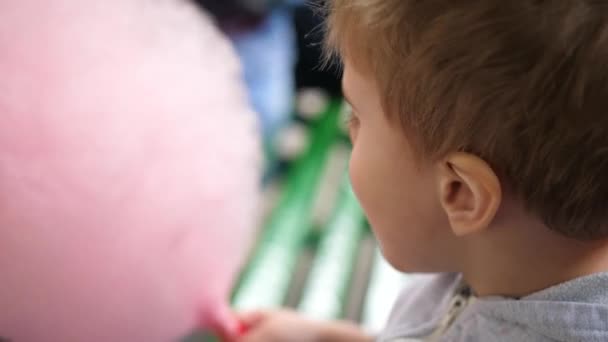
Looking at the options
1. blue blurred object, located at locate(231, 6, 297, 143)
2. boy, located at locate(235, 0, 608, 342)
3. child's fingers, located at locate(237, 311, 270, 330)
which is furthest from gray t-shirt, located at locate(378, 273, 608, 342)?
blue blurred object, located at locate(231, 6, 297, 143)

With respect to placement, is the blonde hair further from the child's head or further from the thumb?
the thumb

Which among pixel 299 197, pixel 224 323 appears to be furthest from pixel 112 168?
pixel 299 197

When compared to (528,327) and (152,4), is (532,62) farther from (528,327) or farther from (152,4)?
(152,4)

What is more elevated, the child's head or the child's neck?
the child's head

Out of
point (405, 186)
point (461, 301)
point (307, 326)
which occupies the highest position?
point (405, 186)

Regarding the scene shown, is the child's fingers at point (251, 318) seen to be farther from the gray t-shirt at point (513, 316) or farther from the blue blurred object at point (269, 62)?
the blue blurred object at point (269, 62)

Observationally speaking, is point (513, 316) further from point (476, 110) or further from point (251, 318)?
point (251, 318)

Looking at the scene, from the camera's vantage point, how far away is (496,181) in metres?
0.40

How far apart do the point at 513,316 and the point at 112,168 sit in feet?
0.97

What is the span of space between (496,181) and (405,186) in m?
0.07

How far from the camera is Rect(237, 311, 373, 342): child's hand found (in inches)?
25.5

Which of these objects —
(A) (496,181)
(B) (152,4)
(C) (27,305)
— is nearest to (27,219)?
(C) (27,305)

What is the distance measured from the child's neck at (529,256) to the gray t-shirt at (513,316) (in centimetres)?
1

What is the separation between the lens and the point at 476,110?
38 centimetres
